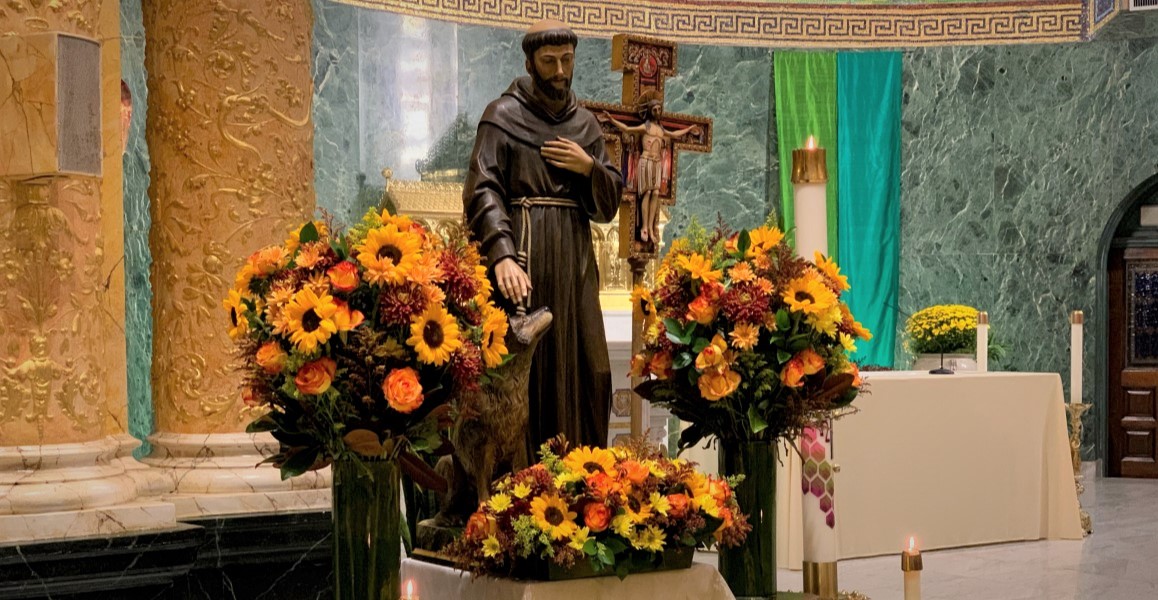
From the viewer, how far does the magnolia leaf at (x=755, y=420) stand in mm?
4211

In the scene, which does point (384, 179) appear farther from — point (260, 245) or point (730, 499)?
point (730, 499)

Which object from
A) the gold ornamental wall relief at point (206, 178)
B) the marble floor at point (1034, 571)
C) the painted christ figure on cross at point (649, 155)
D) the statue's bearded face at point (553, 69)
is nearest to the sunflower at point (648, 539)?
the statue's bearded face at point (553, 69)

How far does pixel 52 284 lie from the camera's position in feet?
14.0

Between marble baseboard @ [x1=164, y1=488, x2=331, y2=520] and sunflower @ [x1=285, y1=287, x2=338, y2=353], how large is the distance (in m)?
1.60

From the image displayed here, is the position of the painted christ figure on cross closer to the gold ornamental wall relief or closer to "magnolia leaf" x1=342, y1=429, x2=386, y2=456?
the gold ornamental wall relief

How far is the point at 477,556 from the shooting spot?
3.48 meters

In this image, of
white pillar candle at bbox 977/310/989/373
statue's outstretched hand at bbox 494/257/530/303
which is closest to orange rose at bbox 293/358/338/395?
statue's outstretched hand at bbox 494/257/530/303

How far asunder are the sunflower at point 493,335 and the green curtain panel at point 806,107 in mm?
7984

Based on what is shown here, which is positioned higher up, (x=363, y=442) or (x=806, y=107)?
(x=806, y=107)

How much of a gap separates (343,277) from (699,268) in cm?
133

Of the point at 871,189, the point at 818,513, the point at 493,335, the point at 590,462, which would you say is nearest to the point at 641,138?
the point at 818,513

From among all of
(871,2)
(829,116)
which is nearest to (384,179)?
(829,116)

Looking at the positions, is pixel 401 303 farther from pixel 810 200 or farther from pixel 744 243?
pixel 810 200

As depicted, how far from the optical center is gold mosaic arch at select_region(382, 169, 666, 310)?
9211 millimetres
